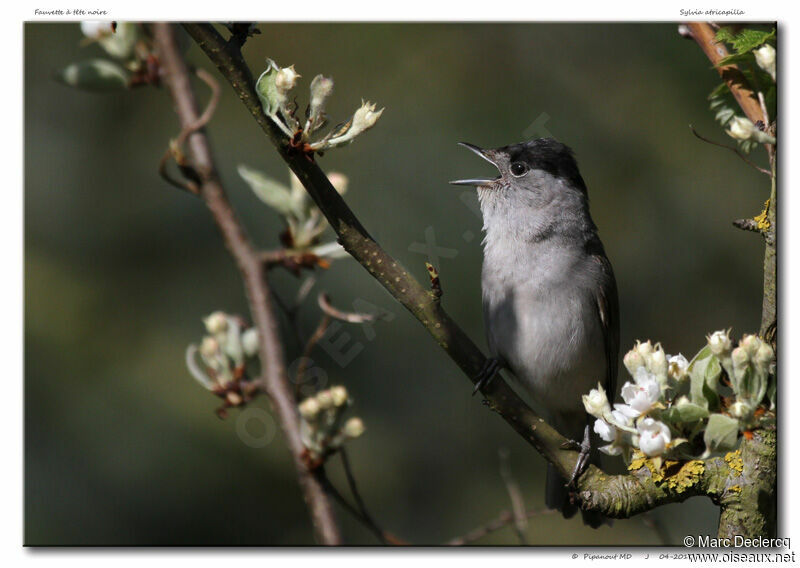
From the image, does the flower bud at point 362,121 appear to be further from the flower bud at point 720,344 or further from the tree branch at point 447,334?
the flower bud at point 720,344

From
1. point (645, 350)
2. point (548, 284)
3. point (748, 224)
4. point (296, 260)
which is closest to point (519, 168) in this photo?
point (548, 284)

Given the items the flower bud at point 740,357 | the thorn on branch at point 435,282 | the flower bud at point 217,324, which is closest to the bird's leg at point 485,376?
the thorn on branch at point 435,282

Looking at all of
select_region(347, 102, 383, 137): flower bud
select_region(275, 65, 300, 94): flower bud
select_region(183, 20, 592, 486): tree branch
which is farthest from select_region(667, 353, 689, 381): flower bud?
select_region(275, 65, 300, 94): flower bud

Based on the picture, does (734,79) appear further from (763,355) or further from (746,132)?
(763,355)

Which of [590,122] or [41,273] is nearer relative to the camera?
[41,273]

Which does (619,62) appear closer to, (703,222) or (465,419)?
(703,222)

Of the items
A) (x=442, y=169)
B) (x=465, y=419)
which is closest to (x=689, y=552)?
(x=465, y=419)
